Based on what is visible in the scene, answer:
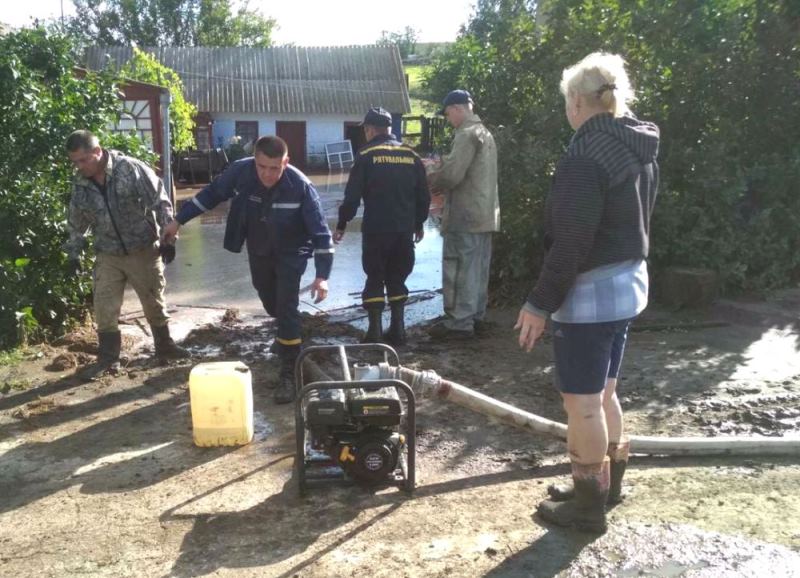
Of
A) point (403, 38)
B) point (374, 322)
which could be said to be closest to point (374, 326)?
point (374, 322)

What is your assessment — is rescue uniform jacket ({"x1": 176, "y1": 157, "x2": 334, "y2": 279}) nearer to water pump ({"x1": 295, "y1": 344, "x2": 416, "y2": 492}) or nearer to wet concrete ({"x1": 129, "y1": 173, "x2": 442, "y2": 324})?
water pump ({"x1": 295, "y1": 344, "x2": 416, "y2": 492})

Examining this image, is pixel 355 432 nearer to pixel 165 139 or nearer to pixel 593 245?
pixel 593 245

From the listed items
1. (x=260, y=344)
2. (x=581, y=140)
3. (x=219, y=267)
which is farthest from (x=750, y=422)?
(x=219, y=267)

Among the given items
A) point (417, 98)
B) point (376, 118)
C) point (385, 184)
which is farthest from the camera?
point (417, 98)

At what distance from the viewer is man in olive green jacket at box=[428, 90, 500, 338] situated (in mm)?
6906

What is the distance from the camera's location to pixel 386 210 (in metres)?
6.78

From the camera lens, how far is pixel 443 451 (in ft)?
15.5

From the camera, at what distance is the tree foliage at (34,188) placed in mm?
6781

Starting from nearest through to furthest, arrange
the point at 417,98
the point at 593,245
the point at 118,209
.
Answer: the point at 593,245
the point at 118,209
the point at 417,98

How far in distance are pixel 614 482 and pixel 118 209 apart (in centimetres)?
409

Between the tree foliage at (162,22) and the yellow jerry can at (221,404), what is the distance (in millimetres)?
54412

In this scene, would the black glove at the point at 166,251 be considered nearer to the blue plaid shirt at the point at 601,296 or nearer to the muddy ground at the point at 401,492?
the muddy ground at the point at 401,492

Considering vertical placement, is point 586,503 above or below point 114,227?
below

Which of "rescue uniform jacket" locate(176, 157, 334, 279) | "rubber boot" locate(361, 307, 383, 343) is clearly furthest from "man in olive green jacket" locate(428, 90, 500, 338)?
"rescue uniform jacket" locate(176, 157, 334, 279)
